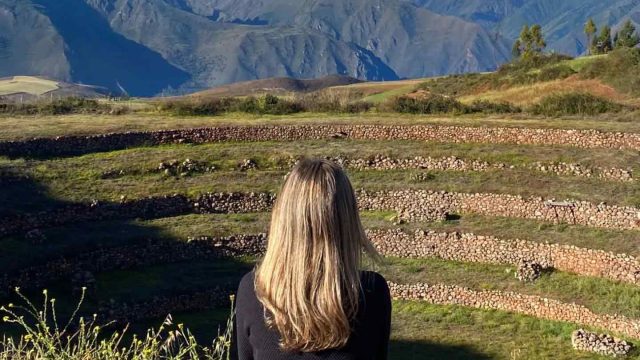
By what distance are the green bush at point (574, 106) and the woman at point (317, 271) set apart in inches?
1768

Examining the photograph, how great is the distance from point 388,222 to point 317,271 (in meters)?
26.9

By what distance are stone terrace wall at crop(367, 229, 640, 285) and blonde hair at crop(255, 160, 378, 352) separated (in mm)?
22442

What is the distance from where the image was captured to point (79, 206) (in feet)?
104

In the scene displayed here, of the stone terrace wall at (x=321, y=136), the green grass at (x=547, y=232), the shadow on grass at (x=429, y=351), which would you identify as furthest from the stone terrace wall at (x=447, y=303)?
the stone terrace wall at (x=321, y=136)

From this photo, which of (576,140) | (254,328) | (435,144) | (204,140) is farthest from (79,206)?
(254,328)

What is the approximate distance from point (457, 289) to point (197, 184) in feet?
47.7

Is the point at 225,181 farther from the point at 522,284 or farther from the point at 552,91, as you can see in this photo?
the point at 552,91

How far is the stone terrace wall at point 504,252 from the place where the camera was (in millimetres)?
25547

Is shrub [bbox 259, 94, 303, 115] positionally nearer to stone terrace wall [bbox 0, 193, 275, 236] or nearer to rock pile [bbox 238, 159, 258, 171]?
rock pile [bbox 238, 159, 258, 171]

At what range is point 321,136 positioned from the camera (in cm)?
4159

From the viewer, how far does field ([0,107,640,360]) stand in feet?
82.4

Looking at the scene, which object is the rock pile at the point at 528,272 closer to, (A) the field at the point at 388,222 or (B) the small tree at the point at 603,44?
(A) the field at the point at 388,222

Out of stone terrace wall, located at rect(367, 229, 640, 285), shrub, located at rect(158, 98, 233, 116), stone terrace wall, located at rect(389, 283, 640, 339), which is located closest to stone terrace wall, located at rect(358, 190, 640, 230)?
stone terrace wall, located at rect(367, 229, 640, 285)

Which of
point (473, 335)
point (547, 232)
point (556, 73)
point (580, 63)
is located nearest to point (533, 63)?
point (580, 63)
